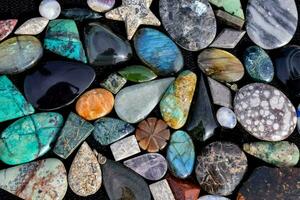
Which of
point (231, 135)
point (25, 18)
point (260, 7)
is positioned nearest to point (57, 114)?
point (25, 18)

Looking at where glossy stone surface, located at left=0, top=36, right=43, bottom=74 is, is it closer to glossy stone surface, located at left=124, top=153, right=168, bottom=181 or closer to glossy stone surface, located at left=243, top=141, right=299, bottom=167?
glossy stone surface, located at left=124, top=153, right=168, bottom=181

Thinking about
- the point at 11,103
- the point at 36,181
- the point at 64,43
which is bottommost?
the point at 36,181

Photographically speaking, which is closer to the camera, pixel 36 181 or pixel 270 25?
pixel 36 181

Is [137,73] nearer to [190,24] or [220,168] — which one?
[190,24]

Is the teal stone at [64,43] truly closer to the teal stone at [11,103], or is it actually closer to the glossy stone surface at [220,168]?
the teal stone at [11,103]

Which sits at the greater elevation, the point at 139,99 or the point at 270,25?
the point at 270,25

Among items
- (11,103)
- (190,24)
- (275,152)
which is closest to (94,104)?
(11,103)

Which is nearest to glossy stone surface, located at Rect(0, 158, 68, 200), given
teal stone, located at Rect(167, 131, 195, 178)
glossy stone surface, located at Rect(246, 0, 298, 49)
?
teal stone, located at Rect(167, 131, 195, 178)
